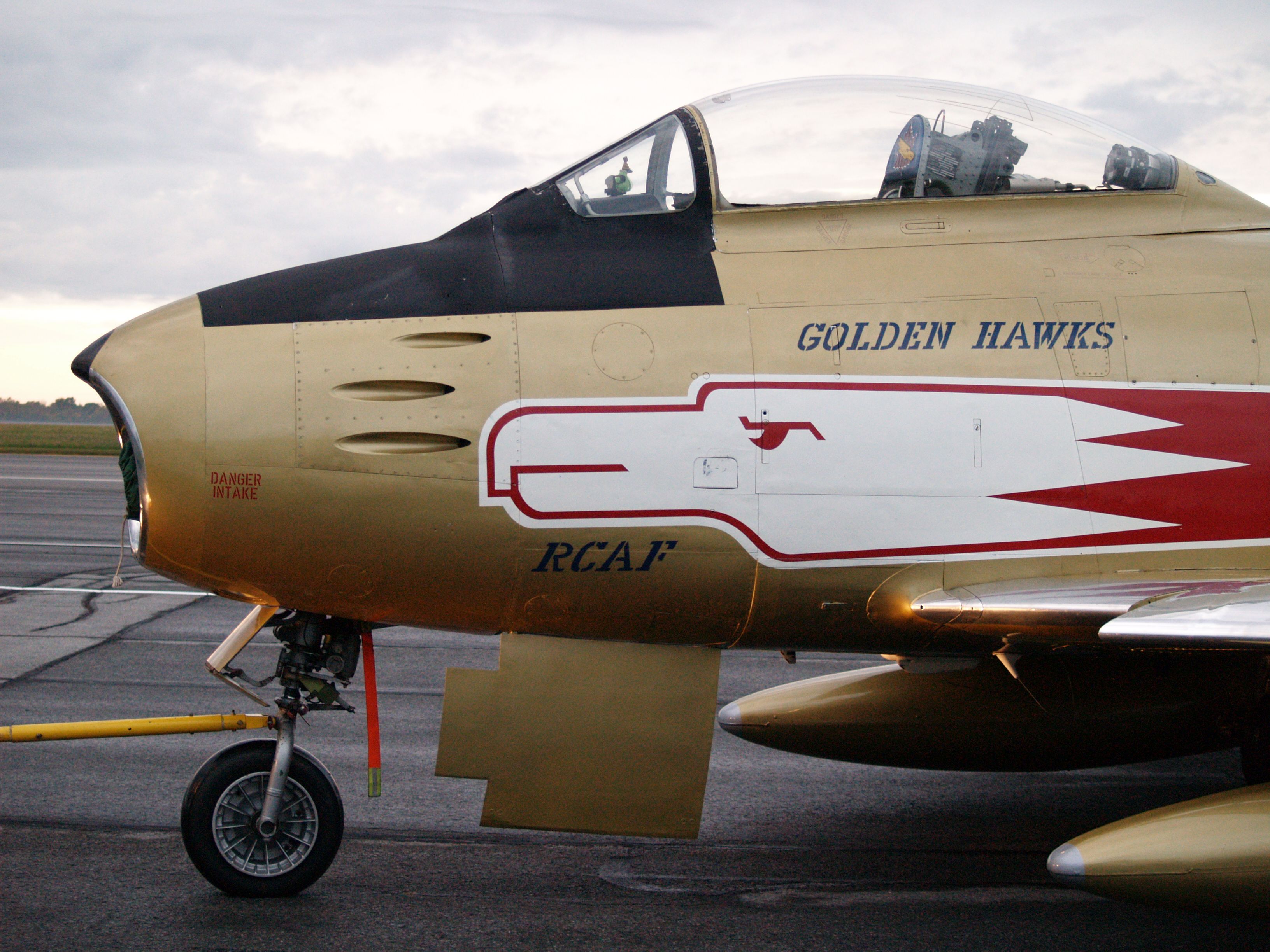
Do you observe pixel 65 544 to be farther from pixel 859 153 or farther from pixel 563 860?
pixel 859 153

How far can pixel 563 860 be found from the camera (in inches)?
197

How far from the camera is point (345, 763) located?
6.25 metres

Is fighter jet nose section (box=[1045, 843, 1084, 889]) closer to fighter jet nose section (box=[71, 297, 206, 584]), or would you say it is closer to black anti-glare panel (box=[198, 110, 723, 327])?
black anti-glare panel (box=[198, 110, 723, 327])

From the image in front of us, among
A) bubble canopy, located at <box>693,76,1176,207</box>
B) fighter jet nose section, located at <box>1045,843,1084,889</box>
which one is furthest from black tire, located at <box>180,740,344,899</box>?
bubble canopy, located at <box>693,76,1176,207</box>

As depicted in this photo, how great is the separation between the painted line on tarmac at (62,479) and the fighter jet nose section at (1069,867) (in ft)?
78.9

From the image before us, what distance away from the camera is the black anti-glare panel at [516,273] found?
4.11 m

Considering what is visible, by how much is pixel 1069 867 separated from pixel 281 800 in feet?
8.93

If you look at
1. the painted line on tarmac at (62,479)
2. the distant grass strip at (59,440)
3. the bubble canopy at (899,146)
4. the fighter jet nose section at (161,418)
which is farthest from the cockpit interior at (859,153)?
the painted line on tarmac at (62,479)

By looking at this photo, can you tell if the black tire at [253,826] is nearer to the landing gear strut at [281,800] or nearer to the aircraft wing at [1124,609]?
the landing gear strut at [281,800]

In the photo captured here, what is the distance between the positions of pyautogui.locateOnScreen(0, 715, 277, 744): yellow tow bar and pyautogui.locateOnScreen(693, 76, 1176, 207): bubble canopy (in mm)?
2627

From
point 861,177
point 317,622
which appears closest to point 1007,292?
point 861,177

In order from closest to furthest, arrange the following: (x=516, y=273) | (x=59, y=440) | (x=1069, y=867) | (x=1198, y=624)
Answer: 1. (x=1198, y=624)
2. (x=1069, y=867)
3. (x=516, y=273)
4. (x=59, y=440)

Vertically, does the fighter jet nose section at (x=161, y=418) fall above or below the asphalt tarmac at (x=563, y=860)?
above

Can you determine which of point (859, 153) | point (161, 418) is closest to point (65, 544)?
point (161, 418)
